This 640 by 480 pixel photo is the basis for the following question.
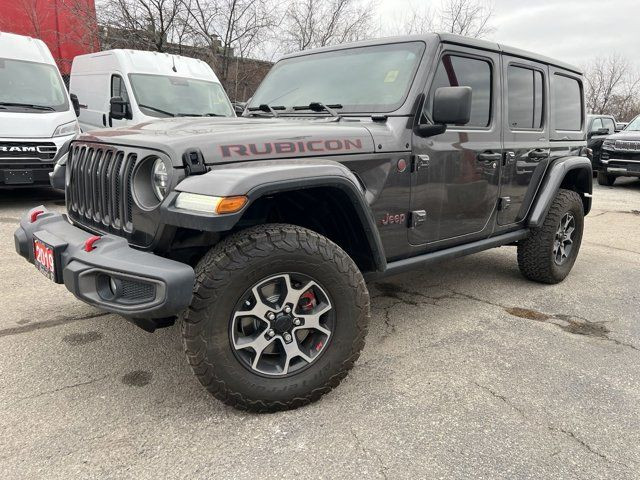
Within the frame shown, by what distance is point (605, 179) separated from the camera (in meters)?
12.6

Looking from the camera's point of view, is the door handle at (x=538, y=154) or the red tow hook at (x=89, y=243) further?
the door handle at (x=538, y=154)

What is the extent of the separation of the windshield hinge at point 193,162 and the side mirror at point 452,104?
4.61 ft

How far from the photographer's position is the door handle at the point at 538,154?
4.03 m

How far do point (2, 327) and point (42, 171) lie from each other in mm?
4285

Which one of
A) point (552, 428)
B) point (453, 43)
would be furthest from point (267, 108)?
point (552, 428)

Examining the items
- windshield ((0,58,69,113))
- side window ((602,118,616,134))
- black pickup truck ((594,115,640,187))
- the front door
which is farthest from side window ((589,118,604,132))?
windshield ((0,58,69,113))

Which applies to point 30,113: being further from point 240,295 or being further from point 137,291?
point 240,295

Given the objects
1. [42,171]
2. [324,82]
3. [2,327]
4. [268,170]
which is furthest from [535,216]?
[42,171]

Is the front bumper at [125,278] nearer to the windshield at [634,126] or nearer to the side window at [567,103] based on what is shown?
the side window at [567,103]

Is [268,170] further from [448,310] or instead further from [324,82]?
[448,310]

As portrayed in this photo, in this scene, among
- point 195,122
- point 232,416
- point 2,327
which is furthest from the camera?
point 2,327

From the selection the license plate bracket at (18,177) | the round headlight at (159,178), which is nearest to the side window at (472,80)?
the round headlight at (159,178)

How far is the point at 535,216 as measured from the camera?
13.6ft

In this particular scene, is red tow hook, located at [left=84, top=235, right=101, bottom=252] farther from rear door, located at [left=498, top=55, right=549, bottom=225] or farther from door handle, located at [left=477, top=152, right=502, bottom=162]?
rear door, located at [left=498, top=55, right=549, bottom=225]
